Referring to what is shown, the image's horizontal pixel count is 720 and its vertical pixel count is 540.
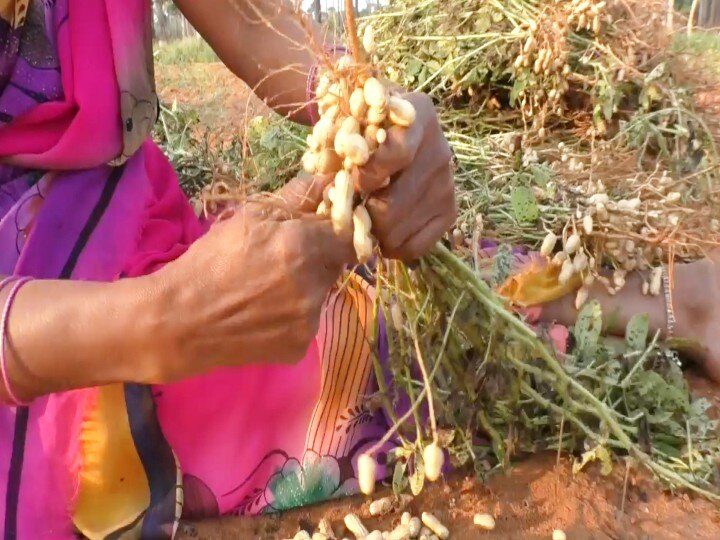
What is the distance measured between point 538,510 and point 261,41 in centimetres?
80

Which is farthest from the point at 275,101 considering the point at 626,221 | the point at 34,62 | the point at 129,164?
the point at 626,221

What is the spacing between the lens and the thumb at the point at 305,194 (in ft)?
2.34

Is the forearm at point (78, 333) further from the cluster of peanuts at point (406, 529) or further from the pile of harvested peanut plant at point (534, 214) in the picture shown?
the cluster of peanuts at point (406, 529)

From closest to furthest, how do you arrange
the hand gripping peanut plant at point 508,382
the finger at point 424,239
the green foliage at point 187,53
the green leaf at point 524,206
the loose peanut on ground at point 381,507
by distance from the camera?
the finger at point 424,239 → the hand gripping peanut plant at point 508,382 → the loose peanut on ground at point 381,507 → the green leaf at point 524,206 → the green foliage at point 187,53

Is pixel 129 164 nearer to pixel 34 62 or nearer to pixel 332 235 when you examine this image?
pixel 34 62

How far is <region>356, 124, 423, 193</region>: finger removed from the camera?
2.24ft

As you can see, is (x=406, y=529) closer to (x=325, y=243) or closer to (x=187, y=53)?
(x=325, y=243)

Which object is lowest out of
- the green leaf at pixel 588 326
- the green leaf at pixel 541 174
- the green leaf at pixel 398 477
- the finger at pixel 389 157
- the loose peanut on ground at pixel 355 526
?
the loose peanut on ground at pixel 355 526

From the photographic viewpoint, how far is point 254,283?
67 cm

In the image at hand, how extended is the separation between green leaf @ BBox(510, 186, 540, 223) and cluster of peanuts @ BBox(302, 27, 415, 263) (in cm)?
74

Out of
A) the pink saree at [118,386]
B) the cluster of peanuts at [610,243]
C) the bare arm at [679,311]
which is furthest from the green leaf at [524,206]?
the pink saree at [118,386]

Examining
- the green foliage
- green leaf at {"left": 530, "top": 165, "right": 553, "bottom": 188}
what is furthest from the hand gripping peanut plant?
the green foliage

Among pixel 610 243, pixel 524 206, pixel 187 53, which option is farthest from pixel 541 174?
pixel 187 53

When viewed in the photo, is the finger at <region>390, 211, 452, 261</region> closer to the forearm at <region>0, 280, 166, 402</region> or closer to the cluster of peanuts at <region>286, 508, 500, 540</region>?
the forearm at <region>0, 280, 166, 402</region>
